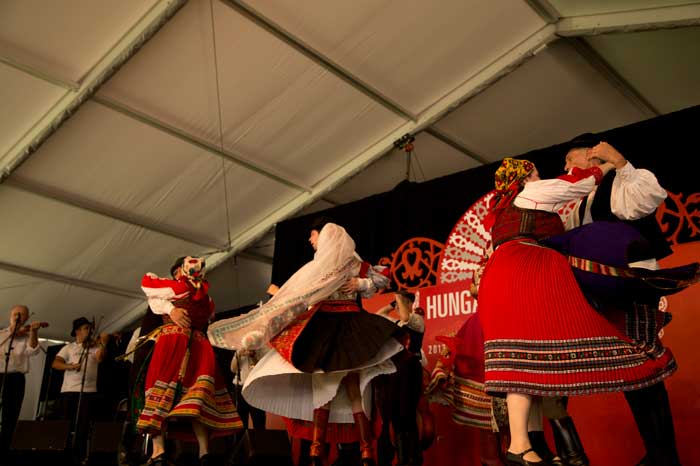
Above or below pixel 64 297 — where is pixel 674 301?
below

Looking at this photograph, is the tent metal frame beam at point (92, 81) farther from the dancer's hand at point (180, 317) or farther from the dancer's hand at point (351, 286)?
the dancer's hand at point (351, 286)

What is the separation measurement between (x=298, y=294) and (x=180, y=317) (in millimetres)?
707

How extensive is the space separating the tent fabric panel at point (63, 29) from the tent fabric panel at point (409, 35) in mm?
948

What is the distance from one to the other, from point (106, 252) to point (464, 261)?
3962mm

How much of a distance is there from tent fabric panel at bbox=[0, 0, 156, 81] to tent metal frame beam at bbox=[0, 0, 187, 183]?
0.05m

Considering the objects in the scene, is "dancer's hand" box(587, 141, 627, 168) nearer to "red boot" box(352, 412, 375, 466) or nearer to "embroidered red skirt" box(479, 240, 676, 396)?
"embroidered red skirt" box(479, 240, 676, 396)

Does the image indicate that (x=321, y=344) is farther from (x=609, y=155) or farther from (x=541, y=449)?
(x=609, y=155)

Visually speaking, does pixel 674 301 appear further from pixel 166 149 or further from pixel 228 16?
pixel 166 149

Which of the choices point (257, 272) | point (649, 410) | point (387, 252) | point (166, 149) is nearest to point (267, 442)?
point (387, 252)

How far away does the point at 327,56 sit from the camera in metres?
5.39

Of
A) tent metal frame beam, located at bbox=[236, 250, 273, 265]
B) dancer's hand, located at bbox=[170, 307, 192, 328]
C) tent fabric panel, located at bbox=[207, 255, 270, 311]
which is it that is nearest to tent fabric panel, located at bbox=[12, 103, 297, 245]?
tent metal frame beam, located at bbox=[236, 250, 273, 265]

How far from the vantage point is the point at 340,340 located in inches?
130

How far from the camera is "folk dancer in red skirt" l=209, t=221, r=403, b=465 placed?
3232mm

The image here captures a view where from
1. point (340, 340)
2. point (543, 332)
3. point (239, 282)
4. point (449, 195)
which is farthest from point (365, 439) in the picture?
point (239, 282)
